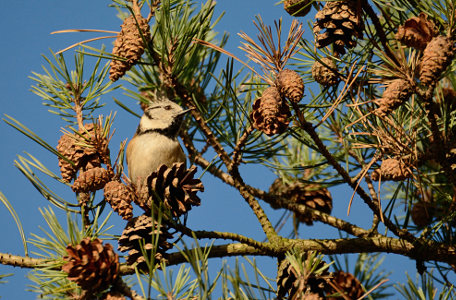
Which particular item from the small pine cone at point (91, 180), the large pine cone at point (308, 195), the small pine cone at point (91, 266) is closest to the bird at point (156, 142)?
the large pine cone at point (308, 195)

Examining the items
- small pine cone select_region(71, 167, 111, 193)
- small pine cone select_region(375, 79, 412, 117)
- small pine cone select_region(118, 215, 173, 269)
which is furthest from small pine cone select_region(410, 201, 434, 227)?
small pine cone select_region(71, 167, 111, 193)

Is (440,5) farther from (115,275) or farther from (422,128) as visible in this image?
(115,275)

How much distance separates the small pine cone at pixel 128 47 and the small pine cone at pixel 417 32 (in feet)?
2.49

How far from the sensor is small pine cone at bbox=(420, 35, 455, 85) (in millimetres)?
1274

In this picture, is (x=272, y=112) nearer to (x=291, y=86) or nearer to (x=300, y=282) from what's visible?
(x=291, y=86)

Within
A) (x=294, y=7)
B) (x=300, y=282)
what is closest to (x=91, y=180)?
(x=300, y=282)

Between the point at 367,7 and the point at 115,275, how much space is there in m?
0.96

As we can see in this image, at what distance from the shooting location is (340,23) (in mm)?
1542


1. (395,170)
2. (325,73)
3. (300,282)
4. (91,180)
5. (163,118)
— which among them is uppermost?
(163,118)

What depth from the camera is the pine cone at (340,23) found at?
153 cm

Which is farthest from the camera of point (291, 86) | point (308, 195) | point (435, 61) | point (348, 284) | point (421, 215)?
point (308, 195)

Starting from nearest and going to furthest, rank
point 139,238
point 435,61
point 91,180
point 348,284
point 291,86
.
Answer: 1. point 435,61
2. point 291,86
3. point 139,238
4. point 91,180
5. point 348,284

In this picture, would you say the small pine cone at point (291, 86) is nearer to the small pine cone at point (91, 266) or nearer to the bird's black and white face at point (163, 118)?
the small pine cone at point (91, 266)

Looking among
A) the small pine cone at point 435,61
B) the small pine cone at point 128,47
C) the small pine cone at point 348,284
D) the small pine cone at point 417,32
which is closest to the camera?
the small pine cone at point 435,61
